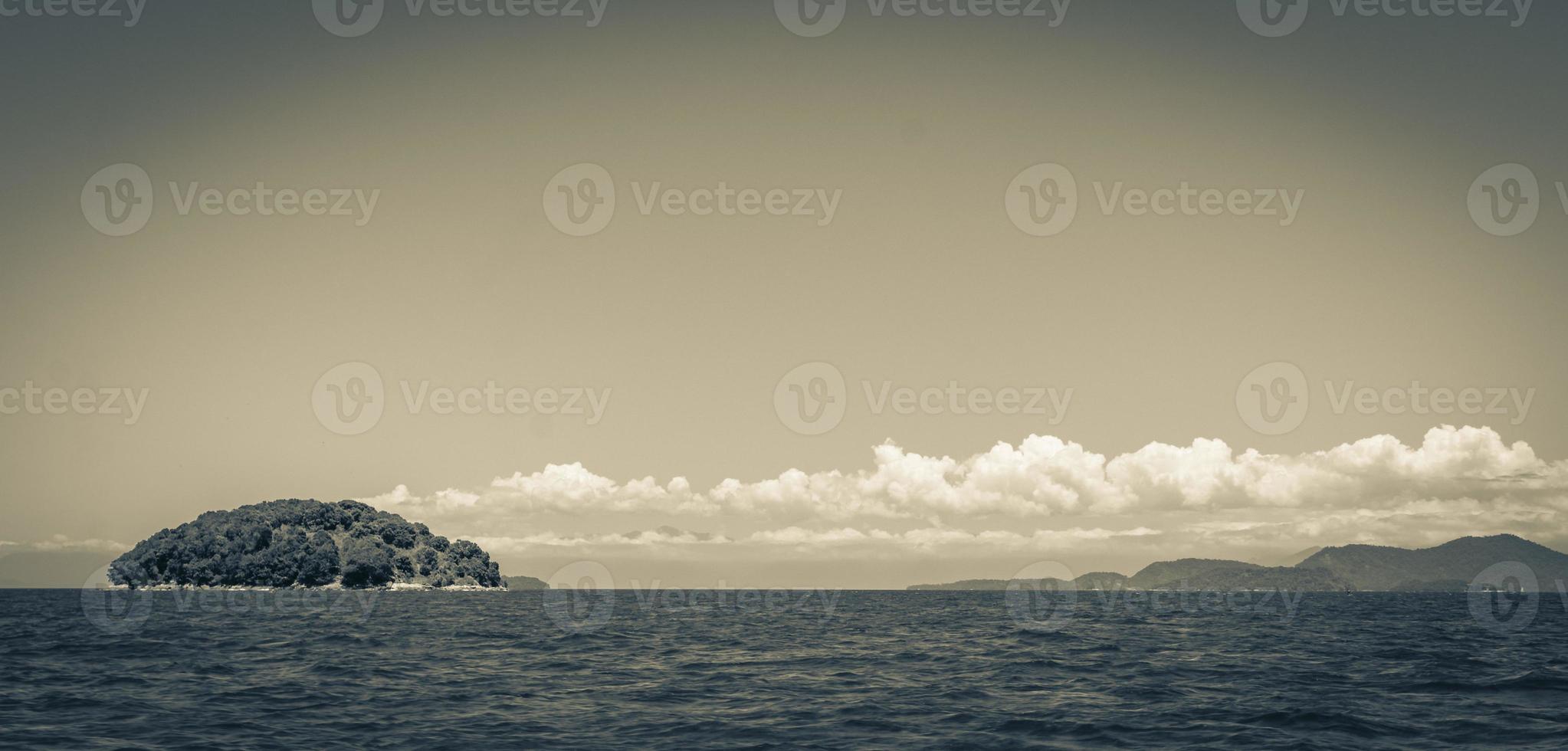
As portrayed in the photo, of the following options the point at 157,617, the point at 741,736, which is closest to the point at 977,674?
the point at 741,736

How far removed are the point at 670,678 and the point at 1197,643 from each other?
30647 mm

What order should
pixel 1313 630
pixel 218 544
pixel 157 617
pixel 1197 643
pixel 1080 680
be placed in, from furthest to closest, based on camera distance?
pixel 218 544, pixel 157 617, pixel 1313 630, pixel 1197 643, pixel 1080 680

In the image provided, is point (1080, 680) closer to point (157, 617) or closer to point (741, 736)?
point (741, 736)

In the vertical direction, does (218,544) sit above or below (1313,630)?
above

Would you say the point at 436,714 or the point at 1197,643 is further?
the point at 1197,643

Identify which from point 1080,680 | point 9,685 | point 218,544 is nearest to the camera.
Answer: point 9,685

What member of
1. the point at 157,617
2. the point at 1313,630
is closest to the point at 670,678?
the point at 1313,630

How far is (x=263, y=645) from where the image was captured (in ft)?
151

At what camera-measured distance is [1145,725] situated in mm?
24172

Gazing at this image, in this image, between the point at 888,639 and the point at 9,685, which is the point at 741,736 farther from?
the point at 888,639

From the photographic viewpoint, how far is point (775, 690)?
31.2m

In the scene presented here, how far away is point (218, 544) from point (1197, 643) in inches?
7935

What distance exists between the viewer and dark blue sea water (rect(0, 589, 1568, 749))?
22.9m

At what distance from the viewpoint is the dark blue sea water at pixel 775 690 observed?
75.0 feet
